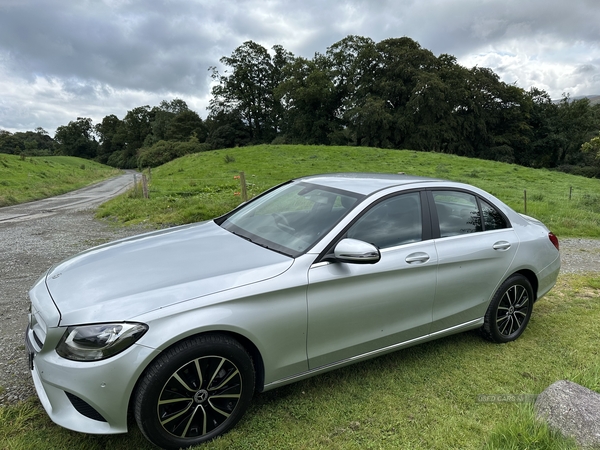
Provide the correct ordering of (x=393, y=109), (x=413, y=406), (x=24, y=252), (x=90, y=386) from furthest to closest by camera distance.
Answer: (x=393, y=109) < (x=24, y=252) < (x=413, y=406) < (x=90, y=386)

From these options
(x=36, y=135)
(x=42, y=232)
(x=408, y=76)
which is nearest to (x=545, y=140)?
(x=408, y=76)

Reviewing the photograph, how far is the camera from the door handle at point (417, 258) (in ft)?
9.80

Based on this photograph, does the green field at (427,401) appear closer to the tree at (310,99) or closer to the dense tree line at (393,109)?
the dense tree line at (393,109)

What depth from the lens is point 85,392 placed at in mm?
2047

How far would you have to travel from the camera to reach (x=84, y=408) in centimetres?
211

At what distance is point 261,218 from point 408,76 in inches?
1809

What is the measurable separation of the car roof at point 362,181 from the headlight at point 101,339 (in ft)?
6.38

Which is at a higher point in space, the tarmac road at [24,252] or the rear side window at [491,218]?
the rear side window at [491,218]

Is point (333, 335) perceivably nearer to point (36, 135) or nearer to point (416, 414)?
point (416, 414)

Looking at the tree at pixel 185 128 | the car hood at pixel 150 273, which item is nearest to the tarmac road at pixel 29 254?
the car hood at pixel 150 273

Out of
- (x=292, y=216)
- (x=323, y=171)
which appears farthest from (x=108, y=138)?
(x=292, y=216)

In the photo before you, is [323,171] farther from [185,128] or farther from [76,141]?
[76,141]

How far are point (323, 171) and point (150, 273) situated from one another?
19443 millimetres

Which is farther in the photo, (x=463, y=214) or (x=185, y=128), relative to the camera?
(x=185, y=128)
